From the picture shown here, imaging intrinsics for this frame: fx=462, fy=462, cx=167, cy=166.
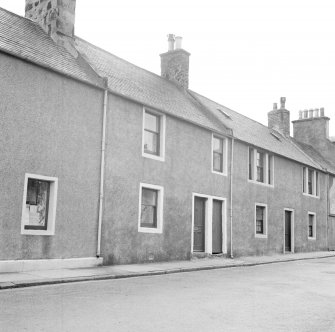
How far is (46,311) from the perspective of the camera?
22.8 ft

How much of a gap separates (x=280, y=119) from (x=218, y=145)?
12.5 m

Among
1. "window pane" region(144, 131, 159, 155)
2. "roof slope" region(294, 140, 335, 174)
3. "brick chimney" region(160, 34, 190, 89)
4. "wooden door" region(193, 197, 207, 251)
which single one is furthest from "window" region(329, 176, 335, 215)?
"window pane" region(144, 131, 159, 155)

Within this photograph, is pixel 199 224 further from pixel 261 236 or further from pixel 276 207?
pixel 276 207

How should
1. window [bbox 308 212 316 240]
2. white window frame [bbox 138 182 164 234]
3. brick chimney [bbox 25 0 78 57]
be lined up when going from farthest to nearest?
window [bbox 308 212 316 240] → white window frame [bbox 138 182 164 234] → brick chimney [bbox 25 0 78 57]

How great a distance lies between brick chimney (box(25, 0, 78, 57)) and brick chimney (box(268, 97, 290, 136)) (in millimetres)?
18736

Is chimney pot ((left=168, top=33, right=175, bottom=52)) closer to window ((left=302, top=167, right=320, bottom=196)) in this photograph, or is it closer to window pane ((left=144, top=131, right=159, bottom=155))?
window pane ((left=144, top=131, right=159, bottom=155))

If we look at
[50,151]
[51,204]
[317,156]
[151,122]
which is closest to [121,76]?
[151,122]

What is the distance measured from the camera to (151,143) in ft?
54.9

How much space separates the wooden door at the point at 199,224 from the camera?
60.8 ft

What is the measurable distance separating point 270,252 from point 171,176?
878 cm

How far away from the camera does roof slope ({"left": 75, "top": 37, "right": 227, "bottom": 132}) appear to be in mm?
15964

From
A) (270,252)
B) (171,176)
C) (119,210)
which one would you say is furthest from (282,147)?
(119,210)

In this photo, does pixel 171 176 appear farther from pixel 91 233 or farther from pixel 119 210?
pixel 91 233

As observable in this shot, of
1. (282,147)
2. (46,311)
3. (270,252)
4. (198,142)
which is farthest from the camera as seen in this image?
(282,147)
